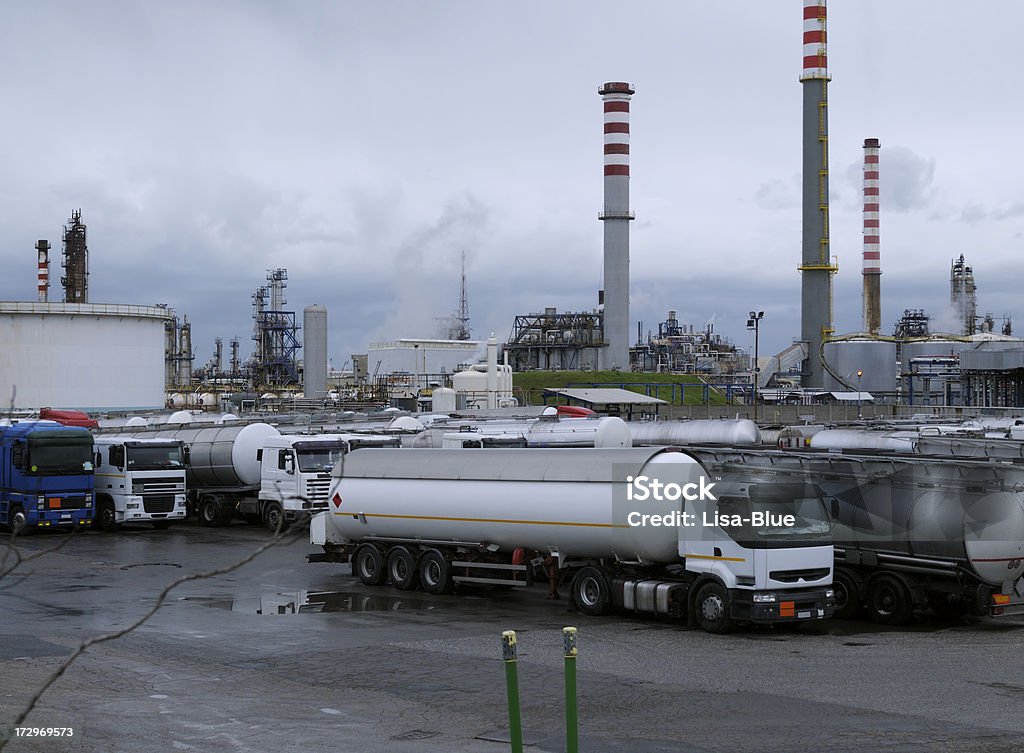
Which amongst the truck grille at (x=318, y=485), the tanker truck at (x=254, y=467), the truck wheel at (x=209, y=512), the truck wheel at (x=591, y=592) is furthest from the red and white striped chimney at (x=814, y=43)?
the truck wheel at (x=591, y=592)

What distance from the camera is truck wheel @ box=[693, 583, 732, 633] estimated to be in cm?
1978

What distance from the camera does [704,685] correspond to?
51.6 ft

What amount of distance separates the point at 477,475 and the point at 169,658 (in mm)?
7561

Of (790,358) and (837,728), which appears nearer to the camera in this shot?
(837,728)

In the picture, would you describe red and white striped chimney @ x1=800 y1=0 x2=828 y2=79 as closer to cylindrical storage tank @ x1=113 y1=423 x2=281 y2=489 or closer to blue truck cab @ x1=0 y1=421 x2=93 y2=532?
cylindrical storage tank @ x1=113 y1=423 x2=281 y2=489

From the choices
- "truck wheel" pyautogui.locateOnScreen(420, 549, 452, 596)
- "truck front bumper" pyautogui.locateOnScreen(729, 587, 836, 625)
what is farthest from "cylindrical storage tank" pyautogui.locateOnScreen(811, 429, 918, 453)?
"truck wheel" pyautogui.locateOnScreen(420, 549, 452, 596)

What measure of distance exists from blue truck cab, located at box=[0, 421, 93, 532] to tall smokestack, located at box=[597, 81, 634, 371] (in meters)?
71.2

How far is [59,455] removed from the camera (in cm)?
3628

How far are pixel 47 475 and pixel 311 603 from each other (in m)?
15.5

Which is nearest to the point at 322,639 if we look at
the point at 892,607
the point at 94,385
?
the point at 892,607

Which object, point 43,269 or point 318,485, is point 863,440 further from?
point 43,269

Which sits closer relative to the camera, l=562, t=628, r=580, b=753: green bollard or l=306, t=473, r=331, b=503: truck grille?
l=562, t=628, r=580, b=753: green bollard

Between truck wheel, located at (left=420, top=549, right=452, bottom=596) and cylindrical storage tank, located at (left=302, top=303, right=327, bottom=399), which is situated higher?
cylindrical storage tank, located at (left=302, top=303, right=327, bottom=399)

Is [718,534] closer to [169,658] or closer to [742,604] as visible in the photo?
[742,604]
